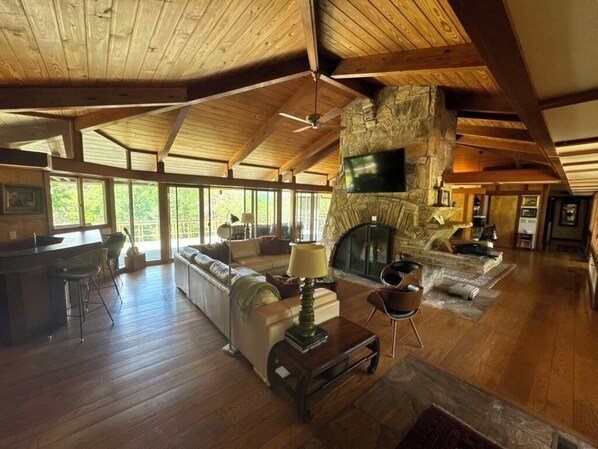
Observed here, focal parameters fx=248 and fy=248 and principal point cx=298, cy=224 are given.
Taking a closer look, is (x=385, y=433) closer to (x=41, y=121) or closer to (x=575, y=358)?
(x=575, y=358)

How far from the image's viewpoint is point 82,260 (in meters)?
3.23

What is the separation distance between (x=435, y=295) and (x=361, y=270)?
1528 mm

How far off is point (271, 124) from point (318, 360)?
511cm

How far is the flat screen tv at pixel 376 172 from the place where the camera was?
4.69 m

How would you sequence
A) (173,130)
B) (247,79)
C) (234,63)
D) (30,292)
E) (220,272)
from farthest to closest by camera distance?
(173,130) → (247,79) → (234,63) → (220,272) → (30,292)

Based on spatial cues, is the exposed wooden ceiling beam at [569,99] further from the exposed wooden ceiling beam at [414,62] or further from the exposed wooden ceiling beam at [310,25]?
the exposed wooden ceiling beam at [310,25]

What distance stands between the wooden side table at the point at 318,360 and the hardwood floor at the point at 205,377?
0.15m

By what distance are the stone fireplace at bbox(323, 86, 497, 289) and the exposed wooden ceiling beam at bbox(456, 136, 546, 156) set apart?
1.95 m

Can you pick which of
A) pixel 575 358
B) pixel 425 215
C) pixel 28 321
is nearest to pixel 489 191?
pixel 425 215

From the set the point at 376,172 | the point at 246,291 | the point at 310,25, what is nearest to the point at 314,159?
the point at 376,172

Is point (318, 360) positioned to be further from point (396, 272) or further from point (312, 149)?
point (312, 149)

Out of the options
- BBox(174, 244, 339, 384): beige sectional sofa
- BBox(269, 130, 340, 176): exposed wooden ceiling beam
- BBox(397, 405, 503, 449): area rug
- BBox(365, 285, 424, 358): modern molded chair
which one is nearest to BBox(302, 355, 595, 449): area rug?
BBox(397, 405, 503, 449): area rug

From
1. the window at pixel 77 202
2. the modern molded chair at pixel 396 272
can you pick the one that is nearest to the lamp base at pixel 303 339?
the modern molded chair at pixel 396 272

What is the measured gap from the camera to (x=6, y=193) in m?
3.72
